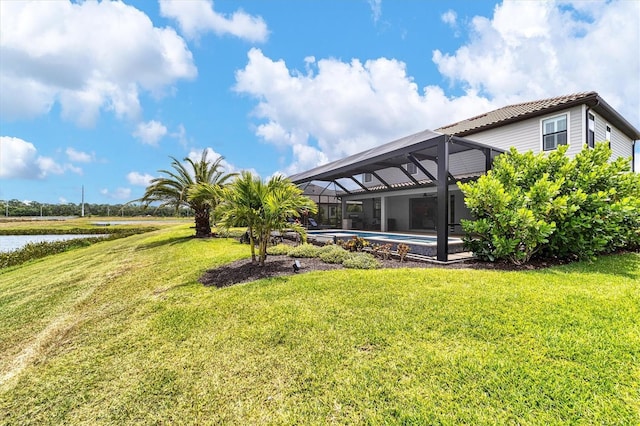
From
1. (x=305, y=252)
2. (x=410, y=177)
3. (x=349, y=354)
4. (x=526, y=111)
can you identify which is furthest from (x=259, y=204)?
(x=526, y=111)

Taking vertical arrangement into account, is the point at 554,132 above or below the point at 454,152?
above

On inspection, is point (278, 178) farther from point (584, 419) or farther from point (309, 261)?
point (584, 419)

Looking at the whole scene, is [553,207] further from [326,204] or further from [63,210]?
[63,210]

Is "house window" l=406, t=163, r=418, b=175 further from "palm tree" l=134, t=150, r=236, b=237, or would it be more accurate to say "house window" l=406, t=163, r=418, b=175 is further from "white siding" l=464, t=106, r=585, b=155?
"palm tree" l=134, t=150, r=236, b=237

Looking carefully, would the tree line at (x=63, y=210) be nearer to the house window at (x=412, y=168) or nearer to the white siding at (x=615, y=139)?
the house window at (x=412, y=168)

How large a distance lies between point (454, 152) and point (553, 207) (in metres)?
5.95

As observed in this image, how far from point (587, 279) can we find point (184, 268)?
33.2 ft

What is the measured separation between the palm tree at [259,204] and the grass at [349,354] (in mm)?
1823

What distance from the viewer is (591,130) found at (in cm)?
1180

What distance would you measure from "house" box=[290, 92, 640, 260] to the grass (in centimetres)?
350

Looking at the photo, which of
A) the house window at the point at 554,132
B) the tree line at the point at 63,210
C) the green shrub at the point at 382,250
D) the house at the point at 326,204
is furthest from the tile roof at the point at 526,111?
the tree line at the point at 63,210

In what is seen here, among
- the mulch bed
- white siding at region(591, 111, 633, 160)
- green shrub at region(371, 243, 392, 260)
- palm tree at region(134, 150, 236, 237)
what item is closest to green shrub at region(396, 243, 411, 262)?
the mulch bed

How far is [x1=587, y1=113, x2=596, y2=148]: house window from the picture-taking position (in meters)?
11.6

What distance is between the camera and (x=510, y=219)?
22.0 ft
